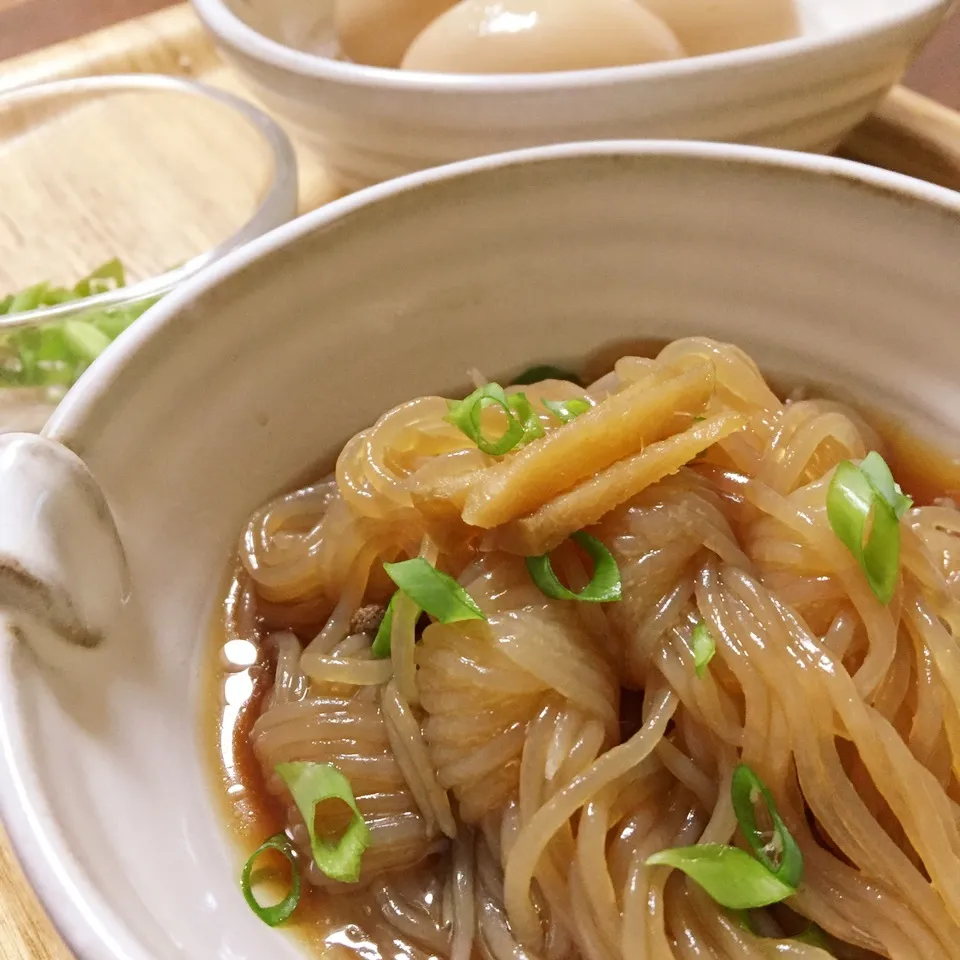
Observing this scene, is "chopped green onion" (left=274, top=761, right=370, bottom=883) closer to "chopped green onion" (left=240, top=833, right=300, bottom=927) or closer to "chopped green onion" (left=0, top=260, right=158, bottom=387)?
"chopped green onion" (left=240, top=833, right=300, bottom=927)

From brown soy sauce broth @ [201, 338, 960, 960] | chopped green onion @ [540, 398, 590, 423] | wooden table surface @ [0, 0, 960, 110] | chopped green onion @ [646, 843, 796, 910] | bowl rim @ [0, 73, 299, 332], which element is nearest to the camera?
chopped green onion @ [646, 843, 796, 910]

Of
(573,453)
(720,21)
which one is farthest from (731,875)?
(720,21)

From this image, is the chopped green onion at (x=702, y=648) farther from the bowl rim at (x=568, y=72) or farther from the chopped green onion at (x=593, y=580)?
the bowl rim at (x=568, y=72)

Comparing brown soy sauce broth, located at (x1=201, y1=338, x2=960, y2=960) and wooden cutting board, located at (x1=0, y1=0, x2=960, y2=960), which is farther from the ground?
wooden cutting board, located at (x1=0, y1=0, x2=960, y2=960)

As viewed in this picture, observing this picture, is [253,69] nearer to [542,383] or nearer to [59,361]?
[59,361]

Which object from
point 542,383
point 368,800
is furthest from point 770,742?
point 542,383

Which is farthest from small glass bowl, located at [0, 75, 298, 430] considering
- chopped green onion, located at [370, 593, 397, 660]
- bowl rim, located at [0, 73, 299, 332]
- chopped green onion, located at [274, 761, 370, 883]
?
chopped green onion, located at [274, 761, 370, 883]

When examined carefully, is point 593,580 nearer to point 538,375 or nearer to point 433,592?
point 433,592

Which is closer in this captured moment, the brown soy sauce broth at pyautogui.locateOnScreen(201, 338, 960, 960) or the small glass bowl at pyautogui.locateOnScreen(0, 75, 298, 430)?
the brown soy sauce broth at pyautogui.locateOnScreen(201, 338, 960, 960)
